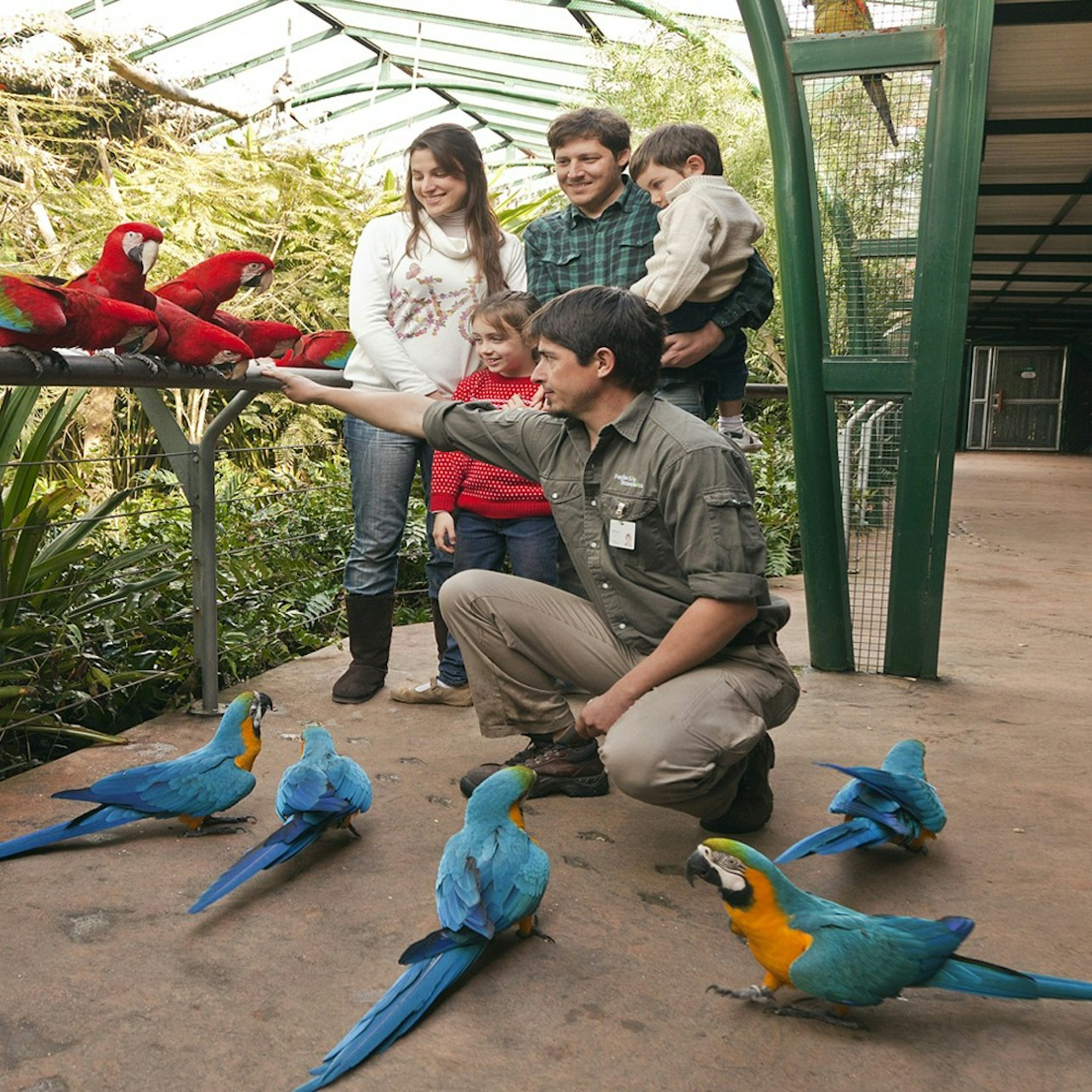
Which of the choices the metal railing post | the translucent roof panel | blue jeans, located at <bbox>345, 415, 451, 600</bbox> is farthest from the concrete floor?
the translucent roof panel

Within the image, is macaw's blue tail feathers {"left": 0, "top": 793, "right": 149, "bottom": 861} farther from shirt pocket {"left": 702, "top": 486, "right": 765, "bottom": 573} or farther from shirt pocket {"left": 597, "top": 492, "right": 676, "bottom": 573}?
shirt pocket {"left": 702, "top": 486, "right": 765, "bottom": 573}

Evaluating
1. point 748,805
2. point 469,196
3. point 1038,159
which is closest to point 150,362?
point 469,196

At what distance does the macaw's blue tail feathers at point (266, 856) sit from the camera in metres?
1.92

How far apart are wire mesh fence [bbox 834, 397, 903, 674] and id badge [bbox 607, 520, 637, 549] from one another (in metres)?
1.58

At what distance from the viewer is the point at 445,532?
10.3 feet

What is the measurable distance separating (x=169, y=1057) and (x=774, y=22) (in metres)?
3.12

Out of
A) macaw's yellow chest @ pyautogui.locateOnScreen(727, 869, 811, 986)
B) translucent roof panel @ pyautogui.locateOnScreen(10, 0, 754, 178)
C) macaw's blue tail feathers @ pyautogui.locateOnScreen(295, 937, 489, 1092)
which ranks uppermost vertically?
translucent roof panel @ pyautogui.locateOnScreen(10, 0, 754, 178)

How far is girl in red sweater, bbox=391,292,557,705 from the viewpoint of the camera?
301 centimetres

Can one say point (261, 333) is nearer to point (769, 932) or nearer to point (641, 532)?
point (641, 532)

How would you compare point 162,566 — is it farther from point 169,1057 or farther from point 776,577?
point 776,577

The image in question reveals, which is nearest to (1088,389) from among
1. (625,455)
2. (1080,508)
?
(1080,508)

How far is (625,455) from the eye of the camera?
234 centimetres

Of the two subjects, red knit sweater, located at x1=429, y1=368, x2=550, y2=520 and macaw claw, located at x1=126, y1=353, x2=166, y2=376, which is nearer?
macaw claw, located at x1=126, y1=353, x2=166, y2=376

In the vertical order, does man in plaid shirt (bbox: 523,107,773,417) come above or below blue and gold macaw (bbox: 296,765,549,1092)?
above
